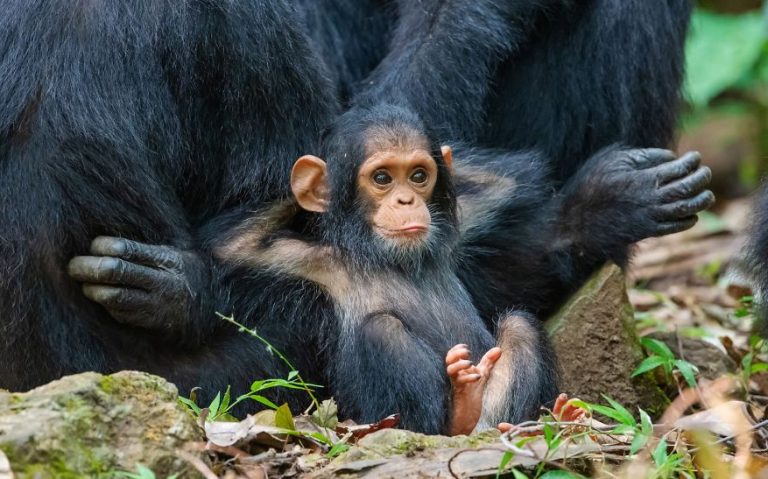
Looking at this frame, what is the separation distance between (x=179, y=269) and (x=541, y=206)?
1753 mm

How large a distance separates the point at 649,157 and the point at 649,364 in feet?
2.92

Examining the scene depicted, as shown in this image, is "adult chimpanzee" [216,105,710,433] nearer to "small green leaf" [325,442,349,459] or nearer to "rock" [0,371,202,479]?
"small green leaf" [325,442,349,459]

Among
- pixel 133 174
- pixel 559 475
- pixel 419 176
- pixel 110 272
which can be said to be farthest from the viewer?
pixel 419 176

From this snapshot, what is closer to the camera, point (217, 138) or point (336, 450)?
point (336, 450)

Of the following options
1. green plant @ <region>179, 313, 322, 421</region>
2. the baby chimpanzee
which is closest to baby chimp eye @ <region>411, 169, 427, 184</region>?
the baby chimpanzee

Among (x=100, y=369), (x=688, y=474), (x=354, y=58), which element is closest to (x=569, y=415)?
(x=688, y=474)

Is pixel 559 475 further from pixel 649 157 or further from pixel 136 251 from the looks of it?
pixel 649 157

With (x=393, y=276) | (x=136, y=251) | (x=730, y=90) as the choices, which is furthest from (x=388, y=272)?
(x=730, y=90)

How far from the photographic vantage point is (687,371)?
17.2 ft

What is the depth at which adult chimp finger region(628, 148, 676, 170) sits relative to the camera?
5383 millimetres

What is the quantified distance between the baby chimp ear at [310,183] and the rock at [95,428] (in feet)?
4.06

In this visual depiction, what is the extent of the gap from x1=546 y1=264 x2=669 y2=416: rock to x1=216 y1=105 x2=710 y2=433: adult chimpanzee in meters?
0.55

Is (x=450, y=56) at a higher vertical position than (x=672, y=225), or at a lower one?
higher

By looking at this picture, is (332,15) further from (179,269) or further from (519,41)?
(179,269)
